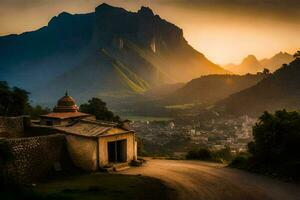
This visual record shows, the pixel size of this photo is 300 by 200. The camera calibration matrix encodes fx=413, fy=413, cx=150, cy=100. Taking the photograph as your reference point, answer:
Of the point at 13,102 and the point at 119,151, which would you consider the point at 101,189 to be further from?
the point at 13,102

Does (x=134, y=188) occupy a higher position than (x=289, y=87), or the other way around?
(x=289, y=87)

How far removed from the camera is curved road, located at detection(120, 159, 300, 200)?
21938 mm

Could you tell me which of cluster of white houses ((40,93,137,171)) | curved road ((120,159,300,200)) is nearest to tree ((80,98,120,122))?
cluster of white houses ((40,93,137,171))

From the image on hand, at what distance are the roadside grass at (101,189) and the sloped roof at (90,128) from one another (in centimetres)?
428

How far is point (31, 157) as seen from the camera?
26984 millimetres

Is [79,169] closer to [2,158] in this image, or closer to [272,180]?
[2,158]

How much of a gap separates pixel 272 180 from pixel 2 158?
53.8 ft

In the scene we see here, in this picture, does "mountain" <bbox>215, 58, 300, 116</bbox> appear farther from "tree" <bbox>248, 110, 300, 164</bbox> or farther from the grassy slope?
the grassy slope

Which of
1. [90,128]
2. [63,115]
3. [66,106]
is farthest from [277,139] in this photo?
[66,106]

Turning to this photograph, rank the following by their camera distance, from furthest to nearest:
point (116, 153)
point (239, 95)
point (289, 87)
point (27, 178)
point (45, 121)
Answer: point (239, 95) → point (289, 87) → point (45, 121) → point (116, 153) → point (27, 178)

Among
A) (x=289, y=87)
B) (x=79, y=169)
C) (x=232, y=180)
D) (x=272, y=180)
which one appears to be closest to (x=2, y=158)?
(x=79, y=169)

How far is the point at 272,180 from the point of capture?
25.5m

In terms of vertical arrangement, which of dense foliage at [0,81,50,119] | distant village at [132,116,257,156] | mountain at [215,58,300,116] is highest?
mountain at [215,58,300,116]

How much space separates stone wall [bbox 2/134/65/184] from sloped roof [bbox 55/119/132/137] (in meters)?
2.14
